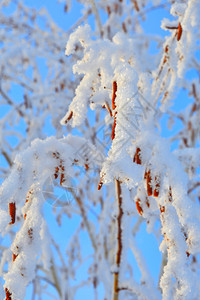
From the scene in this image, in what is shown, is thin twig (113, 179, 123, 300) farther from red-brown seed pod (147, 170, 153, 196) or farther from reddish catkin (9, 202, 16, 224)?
reddish catkin (9, 202, 16, 224)

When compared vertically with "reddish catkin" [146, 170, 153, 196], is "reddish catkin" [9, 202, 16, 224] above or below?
below

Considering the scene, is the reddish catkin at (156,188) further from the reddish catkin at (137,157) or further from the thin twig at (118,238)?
the thin twig at (118,238)

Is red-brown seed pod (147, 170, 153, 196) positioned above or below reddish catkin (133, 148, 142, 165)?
below

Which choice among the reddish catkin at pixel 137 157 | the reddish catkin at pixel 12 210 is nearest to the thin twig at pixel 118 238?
the reddish catkin at pixel 137 157

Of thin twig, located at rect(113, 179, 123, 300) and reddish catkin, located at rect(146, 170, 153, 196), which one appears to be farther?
thin twig, located at rect(113, 179, 123, 300)

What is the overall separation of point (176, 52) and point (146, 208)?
0.82 metres

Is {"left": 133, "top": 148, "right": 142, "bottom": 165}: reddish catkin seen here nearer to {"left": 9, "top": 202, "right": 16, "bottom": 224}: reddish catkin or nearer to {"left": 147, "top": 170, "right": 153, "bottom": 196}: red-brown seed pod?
{"left": 147, "top": 170, "right": 153, "bottom": 196}: red-brown seed pod

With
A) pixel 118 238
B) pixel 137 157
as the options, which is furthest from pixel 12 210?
pixel 118 238

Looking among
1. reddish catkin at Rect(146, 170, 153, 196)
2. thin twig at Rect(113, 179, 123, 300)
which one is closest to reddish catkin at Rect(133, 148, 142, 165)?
reddish catkin at Rect(146, 170, 153, 196)

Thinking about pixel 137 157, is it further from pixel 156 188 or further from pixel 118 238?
pixel 118 238

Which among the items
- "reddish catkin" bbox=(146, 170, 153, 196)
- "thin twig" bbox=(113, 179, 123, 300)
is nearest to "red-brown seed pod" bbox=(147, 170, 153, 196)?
"reddish catkin" bbox=(146, 170, 153, 196)

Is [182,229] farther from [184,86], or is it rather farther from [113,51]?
[184,86]

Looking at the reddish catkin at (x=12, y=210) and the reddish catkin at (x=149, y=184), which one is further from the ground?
the reddish catkin at (x=149, y=184)

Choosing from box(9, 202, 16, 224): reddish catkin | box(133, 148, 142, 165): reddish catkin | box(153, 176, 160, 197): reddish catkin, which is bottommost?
box(9, 202, 16, 224): reddish catkin
